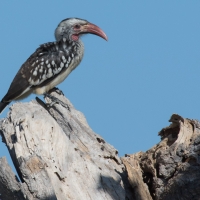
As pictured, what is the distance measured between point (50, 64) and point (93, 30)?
1.33 m

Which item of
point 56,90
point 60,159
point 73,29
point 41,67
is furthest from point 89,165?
point 73,29

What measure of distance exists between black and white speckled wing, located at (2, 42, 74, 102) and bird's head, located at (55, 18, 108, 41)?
0.49 metres

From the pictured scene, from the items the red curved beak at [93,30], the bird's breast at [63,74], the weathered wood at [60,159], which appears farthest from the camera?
the red curved beak at [93,30]

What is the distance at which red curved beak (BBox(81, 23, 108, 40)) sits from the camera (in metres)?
10.4

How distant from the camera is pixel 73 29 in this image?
420 inches

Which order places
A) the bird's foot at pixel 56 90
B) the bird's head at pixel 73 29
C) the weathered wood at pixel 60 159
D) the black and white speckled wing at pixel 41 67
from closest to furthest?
the weathered wood at pixel 60 159, the bird's foot at pixel 56 90, the black and white speckled wing at pixel 41 67, the bird's head at pixel 73 29

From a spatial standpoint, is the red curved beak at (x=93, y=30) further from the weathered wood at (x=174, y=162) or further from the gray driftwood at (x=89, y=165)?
the weathered wood at (x=174, y=162)

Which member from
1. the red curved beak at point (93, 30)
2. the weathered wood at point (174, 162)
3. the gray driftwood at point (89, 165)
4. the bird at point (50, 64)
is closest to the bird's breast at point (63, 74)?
the bird at point (50, 64)

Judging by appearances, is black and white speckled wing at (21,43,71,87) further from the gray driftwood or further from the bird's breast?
the gray driftwood

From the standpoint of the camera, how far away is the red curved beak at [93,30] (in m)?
10.4

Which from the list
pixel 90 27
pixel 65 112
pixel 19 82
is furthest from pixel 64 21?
pixel 65 112

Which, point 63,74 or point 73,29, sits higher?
point 73,29

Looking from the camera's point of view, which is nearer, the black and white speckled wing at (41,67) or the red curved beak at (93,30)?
the black and white speckled wing at (41,67)

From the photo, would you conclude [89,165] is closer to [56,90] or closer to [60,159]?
[60,159]
